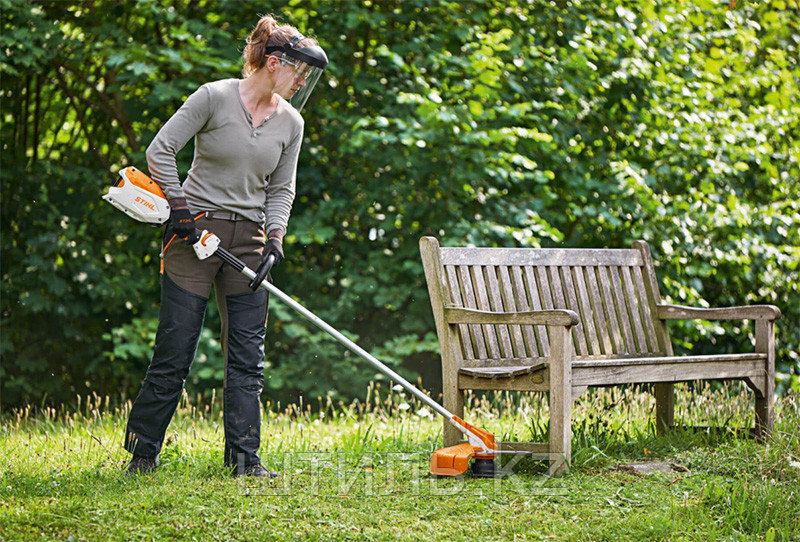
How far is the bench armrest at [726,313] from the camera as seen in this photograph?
471cm

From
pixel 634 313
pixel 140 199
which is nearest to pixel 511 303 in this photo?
pixel 634 313

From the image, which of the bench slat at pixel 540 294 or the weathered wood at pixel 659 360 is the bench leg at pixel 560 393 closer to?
the weathered wood at pixel 659 360

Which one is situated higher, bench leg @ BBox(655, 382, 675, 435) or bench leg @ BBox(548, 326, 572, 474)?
bench leg @ BBox(548, 326, 572, 474)

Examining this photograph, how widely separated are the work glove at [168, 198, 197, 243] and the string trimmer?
0.03m

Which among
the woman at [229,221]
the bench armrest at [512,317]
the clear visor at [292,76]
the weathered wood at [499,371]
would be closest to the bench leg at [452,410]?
the weathered wood at [499,371]

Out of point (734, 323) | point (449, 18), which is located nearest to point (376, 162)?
point (449, 18)

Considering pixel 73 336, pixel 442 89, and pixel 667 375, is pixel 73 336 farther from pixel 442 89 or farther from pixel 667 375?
pixel 667 375

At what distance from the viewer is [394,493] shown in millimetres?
3516

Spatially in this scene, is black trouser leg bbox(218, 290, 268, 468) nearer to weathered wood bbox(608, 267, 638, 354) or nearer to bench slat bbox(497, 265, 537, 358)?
bench slat bbox(497, 265, 537, 358)

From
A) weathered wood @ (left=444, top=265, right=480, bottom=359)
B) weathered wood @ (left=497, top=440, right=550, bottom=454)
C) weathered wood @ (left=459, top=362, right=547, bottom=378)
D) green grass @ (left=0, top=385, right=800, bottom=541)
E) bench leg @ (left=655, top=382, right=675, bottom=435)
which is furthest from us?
bench leg @ (left=655, top=382, right=675, bottom=435)

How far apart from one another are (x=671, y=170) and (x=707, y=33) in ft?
4.07

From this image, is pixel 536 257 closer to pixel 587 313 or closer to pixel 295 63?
pixel 587 313

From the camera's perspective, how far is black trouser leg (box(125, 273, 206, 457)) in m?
3.55

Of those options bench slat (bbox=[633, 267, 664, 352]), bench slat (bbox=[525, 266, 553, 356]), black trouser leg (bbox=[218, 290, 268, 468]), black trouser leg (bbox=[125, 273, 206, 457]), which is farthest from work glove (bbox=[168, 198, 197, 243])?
bench slat (bbox=[633, 267, 664, 352])
